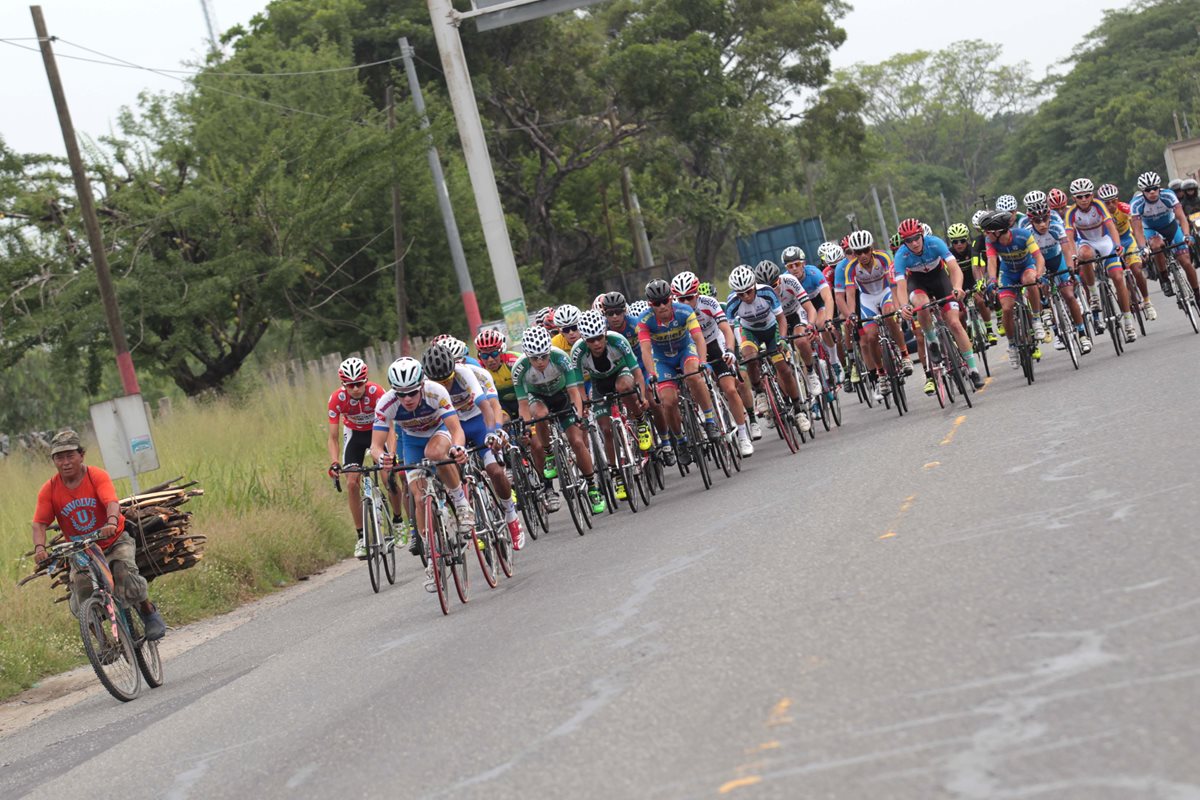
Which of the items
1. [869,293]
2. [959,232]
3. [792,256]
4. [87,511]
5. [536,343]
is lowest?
[87,511]

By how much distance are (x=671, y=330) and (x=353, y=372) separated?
3.31 metres

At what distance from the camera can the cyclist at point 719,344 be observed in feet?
56.8

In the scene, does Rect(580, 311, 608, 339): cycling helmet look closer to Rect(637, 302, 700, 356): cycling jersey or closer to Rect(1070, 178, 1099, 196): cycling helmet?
Rect(637, 302, 700, 356): cycling jersey

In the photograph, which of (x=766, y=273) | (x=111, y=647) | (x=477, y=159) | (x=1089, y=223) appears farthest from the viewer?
(x=477, y=159)

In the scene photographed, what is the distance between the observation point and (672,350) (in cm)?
1720

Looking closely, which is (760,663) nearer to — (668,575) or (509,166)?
(668,575)

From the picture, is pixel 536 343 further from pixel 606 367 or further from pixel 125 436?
pixel 125 436

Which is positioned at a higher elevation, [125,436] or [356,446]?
[125,436]

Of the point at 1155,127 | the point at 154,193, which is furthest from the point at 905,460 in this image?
the point at 1155,127

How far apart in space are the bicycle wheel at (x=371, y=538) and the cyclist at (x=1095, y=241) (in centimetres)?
921

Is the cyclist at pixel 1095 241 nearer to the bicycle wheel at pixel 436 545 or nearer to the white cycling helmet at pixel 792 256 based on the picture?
the white cycling helmet at pixel 792 256

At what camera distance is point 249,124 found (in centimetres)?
3431

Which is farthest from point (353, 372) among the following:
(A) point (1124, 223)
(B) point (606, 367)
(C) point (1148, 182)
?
(A) point (1124, 223)

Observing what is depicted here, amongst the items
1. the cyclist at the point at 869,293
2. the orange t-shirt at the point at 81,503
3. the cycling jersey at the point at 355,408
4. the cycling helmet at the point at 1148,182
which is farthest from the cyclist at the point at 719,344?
the cycling helmet at the point at 1148,182
